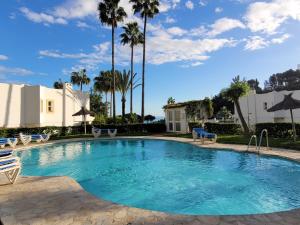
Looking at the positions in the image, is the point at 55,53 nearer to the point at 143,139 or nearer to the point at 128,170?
the point at 143,139

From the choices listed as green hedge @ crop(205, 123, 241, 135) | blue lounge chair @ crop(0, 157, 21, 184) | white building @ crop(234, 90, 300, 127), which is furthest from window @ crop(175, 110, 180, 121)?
blue lounge chair @ crop(0, 157, 21, 184)

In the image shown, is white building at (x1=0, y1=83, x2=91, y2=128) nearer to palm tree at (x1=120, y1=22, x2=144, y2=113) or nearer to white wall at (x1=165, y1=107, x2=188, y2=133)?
palm tree at (x1=120, y1=22, x2=144, y2=113)

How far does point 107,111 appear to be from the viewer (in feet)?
218

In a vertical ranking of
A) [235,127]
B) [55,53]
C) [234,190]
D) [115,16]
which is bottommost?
[234,190]

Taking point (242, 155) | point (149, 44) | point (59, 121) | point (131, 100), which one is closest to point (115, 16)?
point (149, 44)

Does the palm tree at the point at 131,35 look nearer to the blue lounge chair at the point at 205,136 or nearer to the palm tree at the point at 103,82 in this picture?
the blue lounge chair at the point at 205,136

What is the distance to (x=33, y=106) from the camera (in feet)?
82.6

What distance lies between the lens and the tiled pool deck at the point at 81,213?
462cm

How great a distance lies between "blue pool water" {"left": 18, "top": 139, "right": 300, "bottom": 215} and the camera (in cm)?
679

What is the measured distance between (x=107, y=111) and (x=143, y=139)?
1760 inches

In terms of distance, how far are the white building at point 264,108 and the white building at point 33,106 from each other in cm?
2150

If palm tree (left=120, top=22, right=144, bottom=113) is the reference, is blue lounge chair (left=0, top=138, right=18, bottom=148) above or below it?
below

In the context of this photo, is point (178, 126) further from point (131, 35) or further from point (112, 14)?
point (112, 14)

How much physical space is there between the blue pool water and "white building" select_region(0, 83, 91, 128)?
1053 cm
